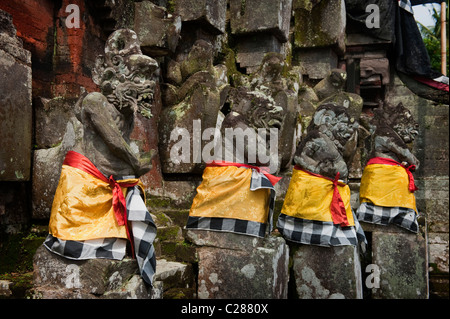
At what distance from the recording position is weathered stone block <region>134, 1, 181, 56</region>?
5.90 metres

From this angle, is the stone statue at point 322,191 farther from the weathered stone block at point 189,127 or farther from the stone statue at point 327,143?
the weathered stone block at point 189,127

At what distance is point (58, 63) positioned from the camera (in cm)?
543

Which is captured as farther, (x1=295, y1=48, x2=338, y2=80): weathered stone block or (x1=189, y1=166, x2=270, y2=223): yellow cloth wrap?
(x1=295, y1=48, x2=338, y2=80): weathered stone block

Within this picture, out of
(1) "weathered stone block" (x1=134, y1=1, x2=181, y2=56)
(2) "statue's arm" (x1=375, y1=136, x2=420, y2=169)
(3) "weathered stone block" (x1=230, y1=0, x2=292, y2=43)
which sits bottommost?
(2) "statue's arm" (x1=375, y1=136, x2=420, y2=169)

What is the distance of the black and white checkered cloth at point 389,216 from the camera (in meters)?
6.76

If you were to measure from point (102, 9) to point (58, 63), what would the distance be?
80 cm

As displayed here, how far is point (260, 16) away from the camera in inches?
337

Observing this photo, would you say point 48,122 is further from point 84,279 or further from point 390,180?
point 390,180

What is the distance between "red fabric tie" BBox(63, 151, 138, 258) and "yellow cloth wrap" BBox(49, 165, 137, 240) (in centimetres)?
3

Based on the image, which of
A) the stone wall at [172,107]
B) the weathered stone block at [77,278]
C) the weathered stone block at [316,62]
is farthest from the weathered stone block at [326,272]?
the weathered stone block at [316,62]

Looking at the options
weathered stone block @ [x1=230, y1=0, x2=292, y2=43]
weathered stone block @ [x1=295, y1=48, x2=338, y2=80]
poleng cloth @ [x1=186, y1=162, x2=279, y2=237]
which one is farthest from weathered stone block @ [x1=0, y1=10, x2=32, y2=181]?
weathered stone block @ [x1=295, y1=48, x2=338, y2=80]

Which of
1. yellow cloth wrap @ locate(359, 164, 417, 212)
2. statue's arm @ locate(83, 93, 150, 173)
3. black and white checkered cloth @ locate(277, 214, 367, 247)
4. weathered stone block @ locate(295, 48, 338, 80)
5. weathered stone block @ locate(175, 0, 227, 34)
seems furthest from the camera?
weathered stone block @ locate(295, 48, 338, 80)

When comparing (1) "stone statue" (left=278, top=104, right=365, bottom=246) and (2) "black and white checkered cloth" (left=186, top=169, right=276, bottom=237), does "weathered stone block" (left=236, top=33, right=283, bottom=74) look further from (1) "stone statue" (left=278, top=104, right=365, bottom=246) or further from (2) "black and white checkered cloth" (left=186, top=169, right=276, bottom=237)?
(2) "black and white checkered cloth" (left=186, top=169, right=276, bottom=237)

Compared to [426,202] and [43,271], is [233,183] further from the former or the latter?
[426,202]
